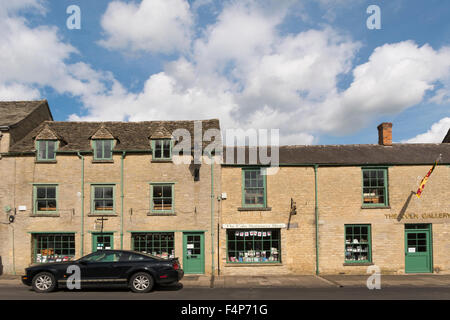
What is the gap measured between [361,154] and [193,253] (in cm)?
1007

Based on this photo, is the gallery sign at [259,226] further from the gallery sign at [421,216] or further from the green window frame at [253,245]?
the gallery sign at [421,216]

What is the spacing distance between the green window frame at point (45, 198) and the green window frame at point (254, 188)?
937 cm

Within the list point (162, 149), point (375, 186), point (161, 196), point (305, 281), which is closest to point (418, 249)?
point (375, 186)

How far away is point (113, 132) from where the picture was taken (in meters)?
18.0

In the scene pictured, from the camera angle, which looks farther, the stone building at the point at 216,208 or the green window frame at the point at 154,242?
the green window frame at the point at 154,242

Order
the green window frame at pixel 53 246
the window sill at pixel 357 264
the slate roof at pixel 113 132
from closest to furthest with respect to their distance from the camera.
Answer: the window sill at pixel 357 264 < the green window frame at pixel 53 246 < the slate roof at pixel 113 132

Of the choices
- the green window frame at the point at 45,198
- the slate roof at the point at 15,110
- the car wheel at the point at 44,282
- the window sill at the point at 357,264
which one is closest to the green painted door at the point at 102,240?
the green window frame at the point at 45,198

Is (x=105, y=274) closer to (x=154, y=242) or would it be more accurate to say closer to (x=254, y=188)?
(x=154, y=242)

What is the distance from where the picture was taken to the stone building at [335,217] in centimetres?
1616

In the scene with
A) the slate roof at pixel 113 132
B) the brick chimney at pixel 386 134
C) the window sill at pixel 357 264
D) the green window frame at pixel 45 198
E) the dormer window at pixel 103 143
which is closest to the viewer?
the window sill at pixel 357 264

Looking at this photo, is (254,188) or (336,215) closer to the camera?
(336,215)

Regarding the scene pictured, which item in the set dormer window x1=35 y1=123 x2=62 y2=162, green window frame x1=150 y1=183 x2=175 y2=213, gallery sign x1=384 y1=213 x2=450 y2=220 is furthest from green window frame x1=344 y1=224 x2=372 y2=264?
dormer window x1=35 y1=123 x2=62 y2=162

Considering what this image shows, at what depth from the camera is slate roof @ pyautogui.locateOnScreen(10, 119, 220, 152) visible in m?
16.8
